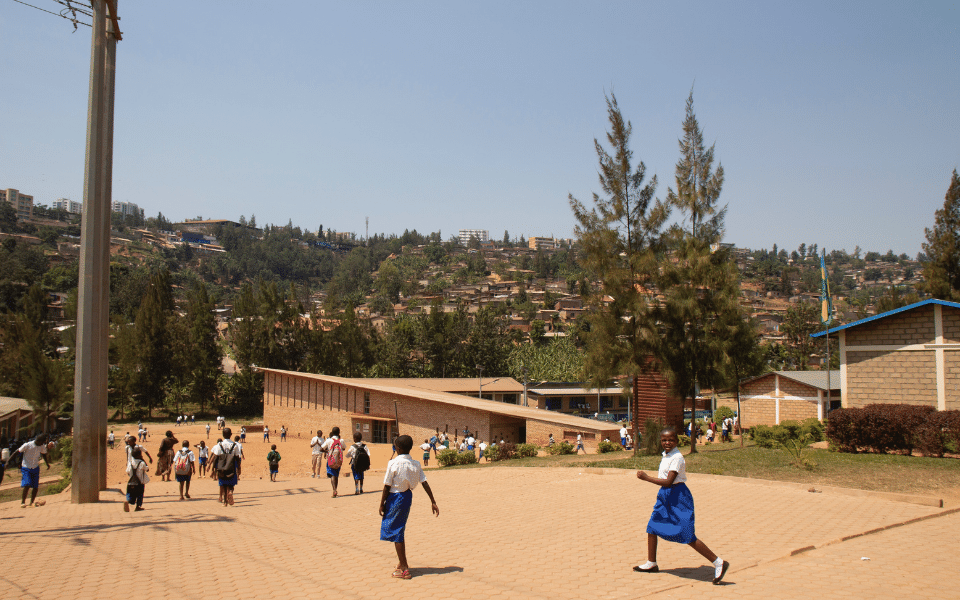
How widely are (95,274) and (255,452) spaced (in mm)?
21974

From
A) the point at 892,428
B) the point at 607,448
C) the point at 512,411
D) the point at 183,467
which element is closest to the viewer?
the point at 183,467

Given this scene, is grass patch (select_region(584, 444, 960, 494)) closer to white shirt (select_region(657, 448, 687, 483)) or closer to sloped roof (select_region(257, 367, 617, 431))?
white shirt (select_region(657, 448, 687, 483))

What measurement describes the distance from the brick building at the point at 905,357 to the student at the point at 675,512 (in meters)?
13.2

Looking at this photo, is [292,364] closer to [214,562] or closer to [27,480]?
[27,480]

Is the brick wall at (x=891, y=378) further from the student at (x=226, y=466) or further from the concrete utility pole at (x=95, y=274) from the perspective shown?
the concrete utility pole at (x=95, y=274)

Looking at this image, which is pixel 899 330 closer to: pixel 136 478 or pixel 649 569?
pixel 649 569

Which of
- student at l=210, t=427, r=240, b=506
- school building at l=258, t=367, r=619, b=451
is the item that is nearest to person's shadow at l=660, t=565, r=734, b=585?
student at l=210, t=427, r=240, b=506

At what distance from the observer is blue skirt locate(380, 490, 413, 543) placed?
6289 mm

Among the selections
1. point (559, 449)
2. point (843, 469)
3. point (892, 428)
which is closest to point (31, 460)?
point (843, 469)

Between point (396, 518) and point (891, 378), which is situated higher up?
point (891, 378)

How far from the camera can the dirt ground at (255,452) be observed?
25000mm

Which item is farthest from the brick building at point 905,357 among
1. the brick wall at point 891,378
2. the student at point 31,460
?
the student at point 31,460

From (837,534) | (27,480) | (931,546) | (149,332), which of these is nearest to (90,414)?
(27,480)

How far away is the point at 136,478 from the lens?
37.1ft
